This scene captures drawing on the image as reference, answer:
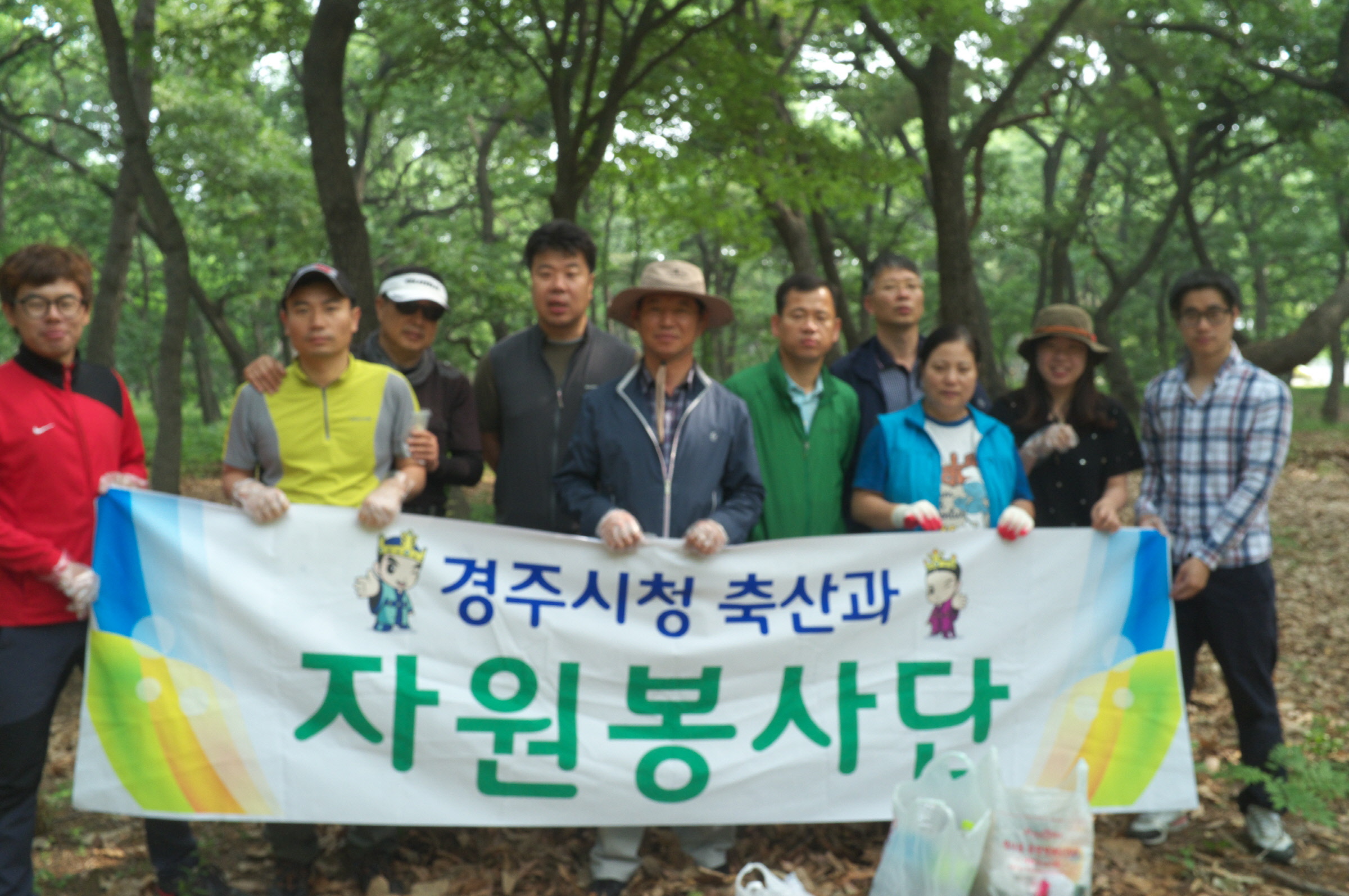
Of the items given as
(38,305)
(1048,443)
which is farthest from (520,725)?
(1048,443)

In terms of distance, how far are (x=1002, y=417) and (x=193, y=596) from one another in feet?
10.4

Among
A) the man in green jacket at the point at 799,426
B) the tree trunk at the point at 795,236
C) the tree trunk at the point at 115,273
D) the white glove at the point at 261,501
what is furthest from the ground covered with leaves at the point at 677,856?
the tree trunk at the point at 795,236

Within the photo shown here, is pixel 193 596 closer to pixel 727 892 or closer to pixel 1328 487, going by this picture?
pixel 727 892

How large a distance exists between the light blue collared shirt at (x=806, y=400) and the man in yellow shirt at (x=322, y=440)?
1439mm

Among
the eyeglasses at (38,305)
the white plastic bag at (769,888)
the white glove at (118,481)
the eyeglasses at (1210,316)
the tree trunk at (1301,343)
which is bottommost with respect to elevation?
the white plastic bag at (769,888)

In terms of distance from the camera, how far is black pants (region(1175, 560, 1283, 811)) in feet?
12.2

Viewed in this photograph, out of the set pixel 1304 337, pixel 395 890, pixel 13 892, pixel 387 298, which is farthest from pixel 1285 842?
pixel 1304 337

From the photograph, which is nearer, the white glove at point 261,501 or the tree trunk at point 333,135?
the white glove at point 261,501

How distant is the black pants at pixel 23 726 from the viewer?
303cm

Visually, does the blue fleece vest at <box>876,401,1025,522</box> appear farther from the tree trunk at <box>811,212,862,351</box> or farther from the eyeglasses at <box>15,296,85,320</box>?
the tree trunk at <box>811,212,862,351</box>

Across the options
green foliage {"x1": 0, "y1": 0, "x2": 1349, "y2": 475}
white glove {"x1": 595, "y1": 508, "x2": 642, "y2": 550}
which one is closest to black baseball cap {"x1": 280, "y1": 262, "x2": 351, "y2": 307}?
white glove {"x1": 595, "y1": 508, "x2": 642, "y2": 550}

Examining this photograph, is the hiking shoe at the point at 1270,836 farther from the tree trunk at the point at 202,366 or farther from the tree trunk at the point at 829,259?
the tree trunk at the point at 202,366

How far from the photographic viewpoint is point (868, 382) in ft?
13.6

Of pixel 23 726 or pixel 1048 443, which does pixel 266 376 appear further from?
pixel 1048 443
